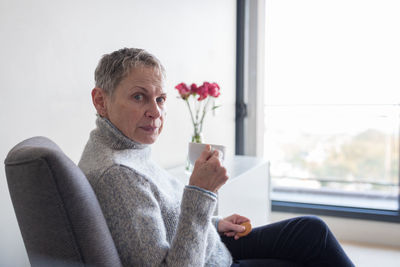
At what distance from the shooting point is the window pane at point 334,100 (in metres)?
2.78

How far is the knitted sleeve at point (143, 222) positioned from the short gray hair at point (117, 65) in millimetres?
254

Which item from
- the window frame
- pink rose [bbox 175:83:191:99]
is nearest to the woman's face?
pink rose [bbox 175:83:191:99]

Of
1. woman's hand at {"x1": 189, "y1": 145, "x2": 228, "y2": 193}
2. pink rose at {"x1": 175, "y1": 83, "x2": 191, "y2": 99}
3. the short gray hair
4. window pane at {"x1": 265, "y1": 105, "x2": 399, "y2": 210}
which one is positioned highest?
the short gray hair

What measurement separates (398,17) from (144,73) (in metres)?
2.40

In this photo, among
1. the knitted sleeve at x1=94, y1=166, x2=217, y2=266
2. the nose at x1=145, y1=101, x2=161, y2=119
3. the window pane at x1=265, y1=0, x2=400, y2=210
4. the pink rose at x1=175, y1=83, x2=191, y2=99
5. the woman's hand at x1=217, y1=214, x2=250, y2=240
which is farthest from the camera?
the window pane at x1=265, y1=0, x2=400, y2=210

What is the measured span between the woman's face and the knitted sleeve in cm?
18

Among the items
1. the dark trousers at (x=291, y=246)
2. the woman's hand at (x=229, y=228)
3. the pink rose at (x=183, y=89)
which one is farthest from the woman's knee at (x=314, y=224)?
the pink rose at (x=183, y=89)

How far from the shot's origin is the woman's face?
0.99m

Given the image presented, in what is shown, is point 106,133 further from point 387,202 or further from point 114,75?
point 387,202

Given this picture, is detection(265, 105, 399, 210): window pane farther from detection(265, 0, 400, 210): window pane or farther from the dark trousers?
the dark trousers

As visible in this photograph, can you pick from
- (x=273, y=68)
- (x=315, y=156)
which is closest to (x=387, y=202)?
(x=315, y=156)

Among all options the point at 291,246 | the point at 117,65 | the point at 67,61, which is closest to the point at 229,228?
the point at 291,246

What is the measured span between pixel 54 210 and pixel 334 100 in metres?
2.67

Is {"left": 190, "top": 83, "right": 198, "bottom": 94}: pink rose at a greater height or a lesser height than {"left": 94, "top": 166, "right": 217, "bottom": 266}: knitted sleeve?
greater
